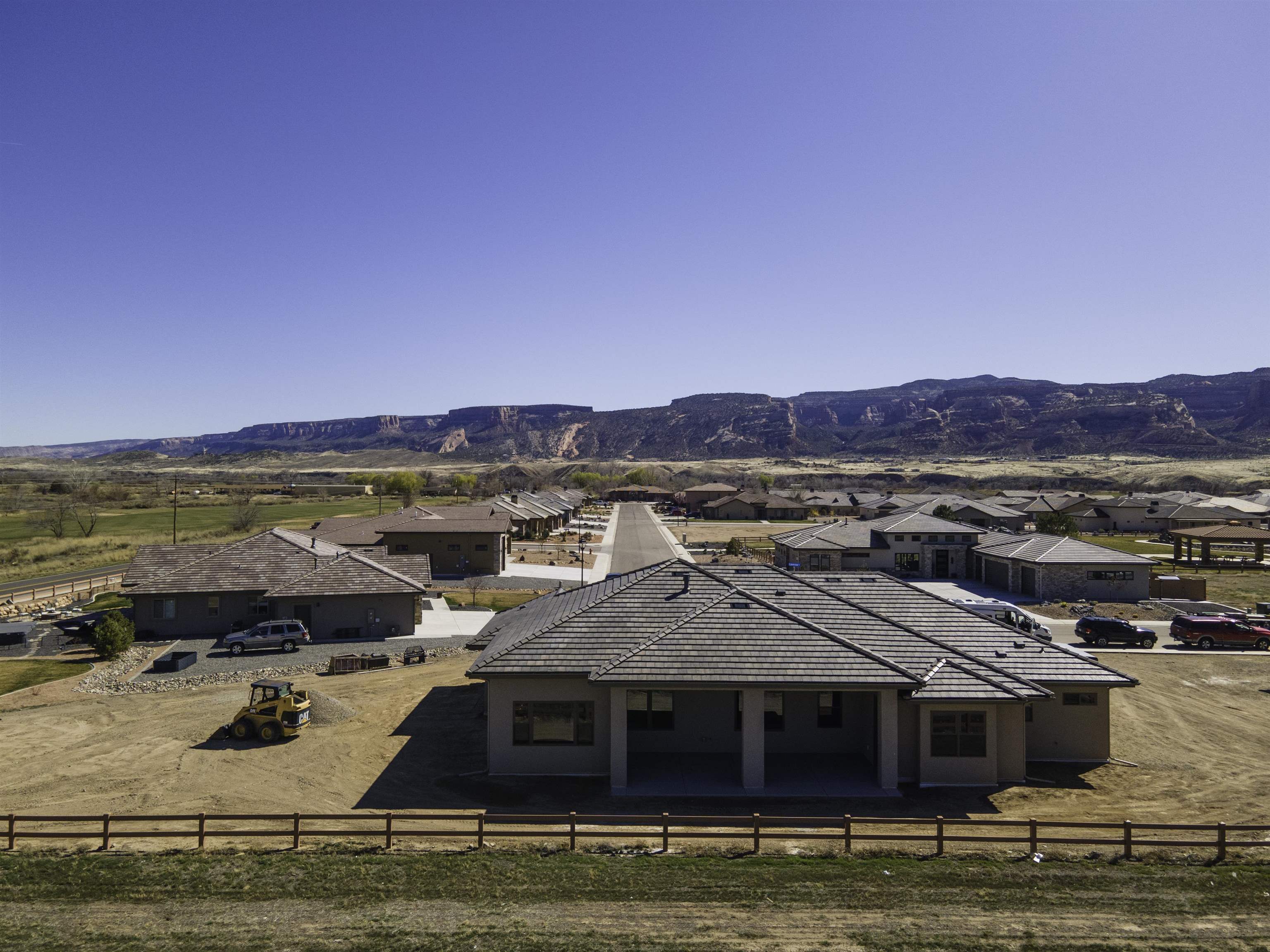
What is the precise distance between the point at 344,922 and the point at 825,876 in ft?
29.8

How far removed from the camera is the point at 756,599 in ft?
76.1

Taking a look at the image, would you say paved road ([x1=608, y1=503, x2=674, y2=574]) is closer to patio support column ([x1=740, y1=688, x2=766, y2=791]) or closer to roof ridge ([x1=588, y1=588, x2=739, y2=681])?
roof ridge ([x1=588, y1=588, x2=739, y2=681])

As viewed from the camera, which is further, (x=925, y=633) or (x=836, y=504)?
(x=836, y=504)

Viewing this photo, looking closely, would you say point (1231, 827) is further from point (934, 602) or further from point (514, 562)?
→ point (514, 562)

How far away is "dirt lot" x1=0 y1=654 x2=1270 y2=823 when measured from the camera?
61.9 feet

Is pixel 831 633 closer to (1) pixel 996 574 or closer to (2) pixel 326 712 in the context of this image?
(2) pixel 326 712

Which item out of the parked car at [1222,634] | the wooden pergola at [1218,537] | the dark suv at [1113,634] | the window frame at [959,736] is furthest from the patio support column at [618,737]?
the wooden pergola at [1218,537]

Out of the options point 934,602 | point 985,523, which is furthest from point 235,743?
point 985,523

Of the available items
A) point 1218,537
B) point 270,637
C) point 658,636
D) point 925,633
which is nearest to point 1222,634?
point 925,633

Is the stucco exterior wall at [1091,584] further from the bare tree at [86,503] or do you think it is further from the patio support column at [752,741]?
the bare tree at [86,503]

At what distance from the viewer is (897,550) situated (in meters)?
60.2

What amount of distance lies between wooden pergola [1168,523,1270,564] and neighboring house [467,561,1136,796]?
57.1 meters

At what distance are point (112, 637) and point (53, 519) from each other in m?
64.1

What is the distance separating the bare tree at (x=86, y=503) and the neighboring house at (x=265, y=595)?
51923mm
